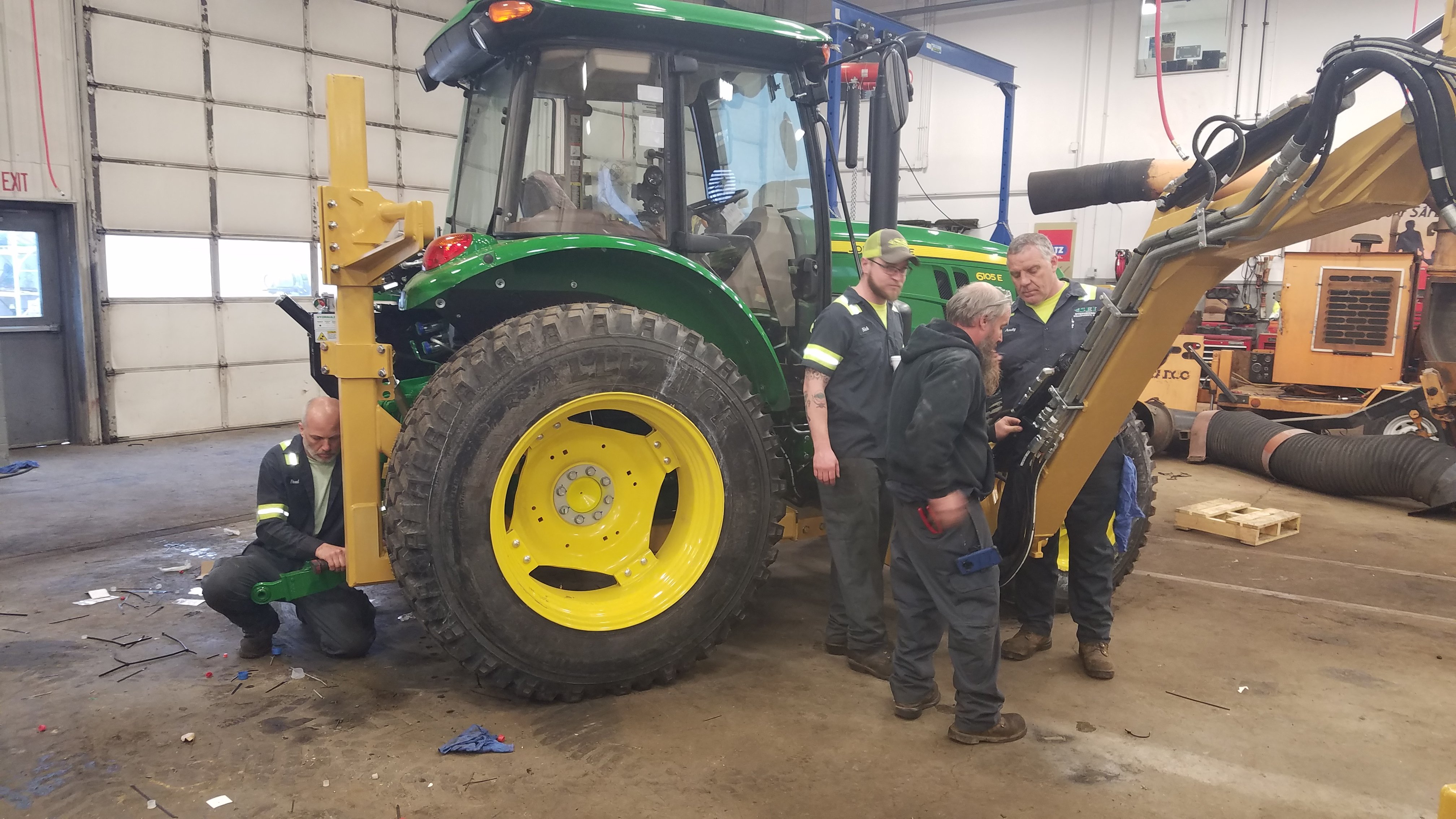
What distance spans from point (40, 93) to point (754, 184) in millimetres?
7349

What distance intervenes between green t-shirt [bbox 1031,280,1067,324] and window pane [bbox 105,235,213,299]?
8.36 meters

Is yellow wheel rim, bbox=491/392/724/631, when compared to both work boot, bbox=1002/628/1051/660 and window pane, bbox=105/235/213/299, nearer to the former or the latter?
work boot, bbox=1002/628/1051/660

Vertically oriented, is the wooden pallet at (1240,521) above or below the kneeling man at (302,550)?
below

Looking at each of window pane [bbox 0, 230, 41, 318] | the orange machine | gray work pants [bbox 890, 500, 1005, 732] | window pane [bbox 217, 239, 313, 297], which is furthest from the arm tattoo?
window pane [bbox 0, 230, 41, 318]

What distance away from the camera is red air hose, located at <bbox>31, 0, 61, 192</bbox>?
766cm

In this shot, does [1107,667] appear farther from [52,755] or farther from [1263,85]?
[1263,85]

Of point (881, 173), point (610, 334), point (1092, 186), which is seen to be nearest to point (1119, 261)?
point (1092, 186)

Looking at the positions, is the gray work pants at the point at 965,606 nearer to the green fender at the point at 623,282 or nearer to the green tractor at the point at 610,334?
the green tractor at the point at 610,334

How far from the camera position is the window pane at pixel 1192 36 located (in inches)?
459

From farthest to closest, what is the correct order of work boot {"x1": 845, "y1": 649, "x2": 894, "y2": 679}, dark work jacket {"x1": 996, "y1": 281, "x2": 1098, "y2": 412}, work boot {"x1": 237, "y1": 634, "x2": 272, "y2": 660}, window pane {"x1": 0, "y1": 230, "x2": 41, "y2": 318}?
window pane {"x1": 0, "y1": 230, "x2": 41, "y2": 318}, dark work jacket {"x1": 996, "y1": 281, "x2": 1098, "y2": 412}, work boot {"x1": 237, "y1": 634, "x2": 272, "y2": 660}, work boot {"x1": 845, "y1": 649, "x2": 894, "y2": 679}

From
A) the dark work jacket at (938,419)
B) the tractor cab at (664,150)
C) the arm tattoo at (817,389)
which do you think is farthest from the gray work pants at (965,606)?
the tractor cab at (664,150)

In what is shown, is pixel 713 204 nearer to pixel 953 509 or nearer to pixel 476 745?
pixel 953 509

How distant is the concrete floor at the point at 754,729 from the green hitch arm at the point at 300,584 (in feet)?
0.97

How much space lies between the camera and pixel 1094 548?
3.54 metres
